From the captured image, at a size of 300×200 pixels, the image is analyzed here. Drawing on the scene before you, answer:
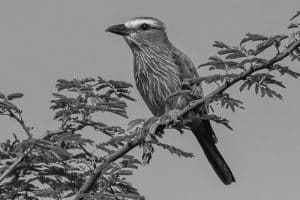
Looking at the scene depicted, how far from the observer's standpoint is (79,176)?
10.3 feet

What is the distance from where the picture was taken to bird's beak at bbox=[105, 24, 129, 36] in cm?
709

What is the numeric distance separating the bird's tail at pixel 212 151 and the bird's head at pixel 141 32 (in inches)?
47.2

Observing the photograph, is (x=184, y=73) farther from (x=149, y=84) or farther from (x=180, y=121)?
(x=180, y=121)

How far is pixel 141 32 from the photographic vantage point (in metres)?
7.47

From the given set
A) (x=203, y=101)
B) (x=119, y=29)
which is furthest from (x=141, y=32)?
(x=203, y=101)

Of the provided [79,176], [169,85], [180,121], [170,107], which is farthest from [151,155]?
[169,85]

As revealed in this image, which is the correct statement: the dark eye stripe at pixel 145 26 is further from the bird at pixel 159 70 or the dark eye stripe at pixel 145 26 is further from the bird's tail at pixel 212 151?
the bird's tail at pixel 212 151

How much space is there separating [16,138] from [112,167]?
0.50 meters

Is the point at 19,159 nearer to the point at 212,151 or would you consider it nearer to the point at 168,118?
the point at 168,118

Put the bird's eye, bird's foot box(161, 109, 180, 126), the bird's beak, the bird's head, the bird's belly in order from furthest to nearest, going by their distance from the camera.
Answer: the bird's eye, the bird's head, the bird's beak, the bird's belly, bird's foot box(161, 109, 180, 126)

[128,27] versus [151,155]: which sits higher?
[128,27]

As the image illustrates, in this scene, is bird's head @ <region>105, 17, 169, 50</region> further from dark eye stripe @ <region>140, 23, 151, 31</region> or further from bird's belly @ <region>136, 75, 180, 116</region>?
bird's belly @ <region>136, 75, 180, 116</region>

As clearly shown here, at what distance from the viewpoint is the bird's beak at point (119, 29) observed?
7.09 meters

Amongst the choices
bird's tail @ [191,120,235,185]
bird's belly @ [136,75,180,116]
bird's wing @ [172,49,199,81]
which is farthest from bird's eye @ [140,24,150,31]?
bird's tail @ [191,120,235,185]
